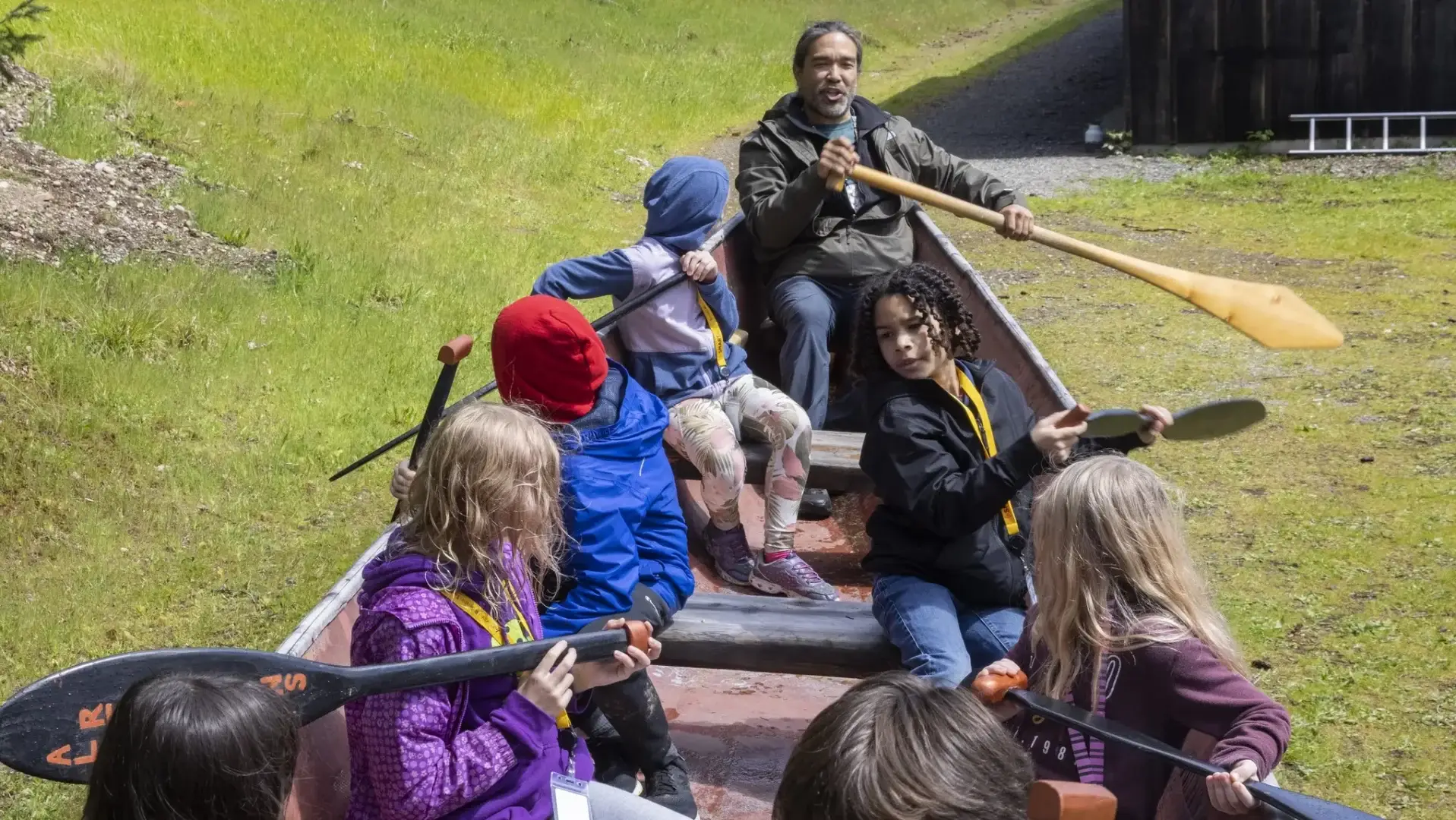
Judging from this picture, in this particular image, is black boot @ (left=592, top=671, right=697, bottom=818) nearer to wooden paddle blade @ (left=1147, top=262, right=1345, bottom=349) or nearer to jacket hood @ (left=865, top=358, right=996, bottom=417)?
jacket hood @ (left=865, top=358, right=996, bottom=417)

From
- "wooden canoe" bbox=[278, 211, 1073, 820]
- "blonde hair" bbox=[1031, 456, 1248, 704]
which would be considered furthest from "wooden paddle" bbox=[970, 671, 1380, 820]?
"wooden canoe" bbox=[278, 211, 1073, 820]

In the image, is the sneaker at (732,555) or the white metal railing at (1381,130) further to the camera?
the white metal railing at (1381,130)

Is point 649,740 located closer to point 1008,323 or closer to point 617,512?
point 617,512

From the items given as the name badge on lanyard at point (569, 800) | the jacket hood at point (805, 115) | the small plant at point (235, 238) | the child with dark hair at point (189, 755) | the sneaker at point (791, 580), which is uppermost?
the jacket hood at point (805, 115)

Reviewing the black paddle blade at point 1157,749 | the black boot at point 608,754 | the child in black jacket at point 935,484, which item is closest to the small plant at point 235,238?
the child in black jacket at point 935,484

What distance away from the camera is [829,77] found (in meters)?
5.41

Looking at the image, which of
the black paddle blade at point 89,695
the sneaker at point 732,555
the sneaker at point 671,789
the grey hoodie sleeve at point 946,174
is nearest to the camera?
the black paddle blade at point 89,695

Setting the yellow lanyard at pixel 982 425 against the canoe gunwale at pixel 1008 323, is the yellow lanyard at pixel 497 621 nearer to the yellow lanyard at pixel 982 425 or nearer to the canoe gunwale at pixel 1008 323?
the yellow lanyard at pixel 982 425

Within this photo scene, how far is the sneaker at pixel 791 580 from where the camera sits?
4410 mm

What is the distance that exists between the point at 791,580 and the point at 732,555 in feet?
0.87

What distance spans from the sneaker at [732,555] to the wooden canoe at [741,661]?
0.15ft

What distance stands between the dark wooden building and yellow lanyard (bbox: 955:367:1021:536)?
1177cm

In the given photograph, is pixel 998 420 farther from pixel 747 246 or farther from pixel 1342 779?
pixel 747 246

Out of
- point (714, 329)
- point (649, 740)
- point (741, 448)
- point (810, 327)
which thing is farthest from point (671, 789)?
point (810, 327)
